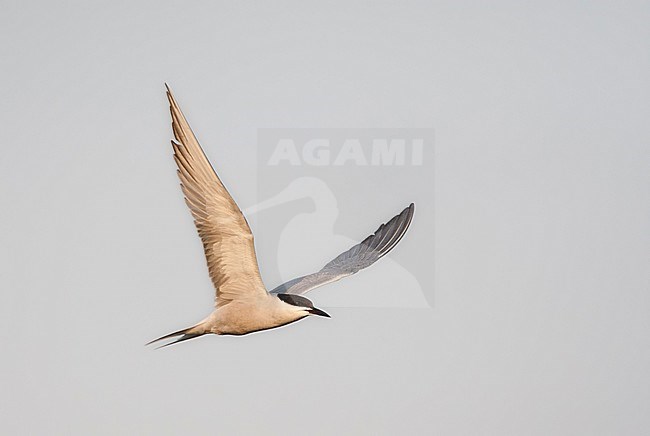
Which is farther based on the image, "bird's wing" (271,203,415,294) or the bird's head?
"bird's wing" (271,203,415,294)

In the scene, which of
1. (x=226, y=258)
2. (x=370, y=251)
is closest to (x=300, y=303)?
(x=226, y=258)

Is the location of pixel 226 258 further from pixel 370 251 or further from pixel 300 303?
pixel 370 251

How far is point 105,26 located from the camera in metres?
1.94

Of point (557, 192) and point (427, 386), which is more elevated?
point (557, 192)

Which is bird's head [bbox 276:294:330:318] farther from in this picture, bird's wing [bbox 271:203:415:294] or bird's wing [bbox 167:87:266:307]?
bird's wing [bbox 271:203:415:294]

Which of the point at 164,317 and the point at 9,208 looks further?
the point at 9,208

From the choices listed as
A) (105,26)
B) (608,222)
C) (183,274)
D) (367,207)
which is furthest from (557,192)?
(105,26)

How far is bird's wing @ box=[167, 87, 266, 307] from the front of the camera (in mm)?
1121

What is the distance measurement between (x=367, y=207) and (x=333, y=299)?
21 cm

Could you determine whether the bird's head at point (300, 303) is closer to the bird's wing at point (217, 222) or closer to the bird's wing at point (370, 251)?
the bird's wing at point (217, 222)

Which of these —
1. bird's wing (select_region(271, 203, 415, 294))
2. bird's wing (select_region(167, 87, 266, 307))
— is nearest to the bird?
bird's wing (select_region(167, 87, 266, 307))

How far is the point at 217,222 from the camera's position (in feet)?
3.86

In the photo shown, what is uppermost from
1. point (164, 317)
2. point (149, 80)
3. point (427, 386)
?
point (149, 80)

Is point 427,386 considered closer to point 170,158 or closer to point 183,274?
point 183,274
